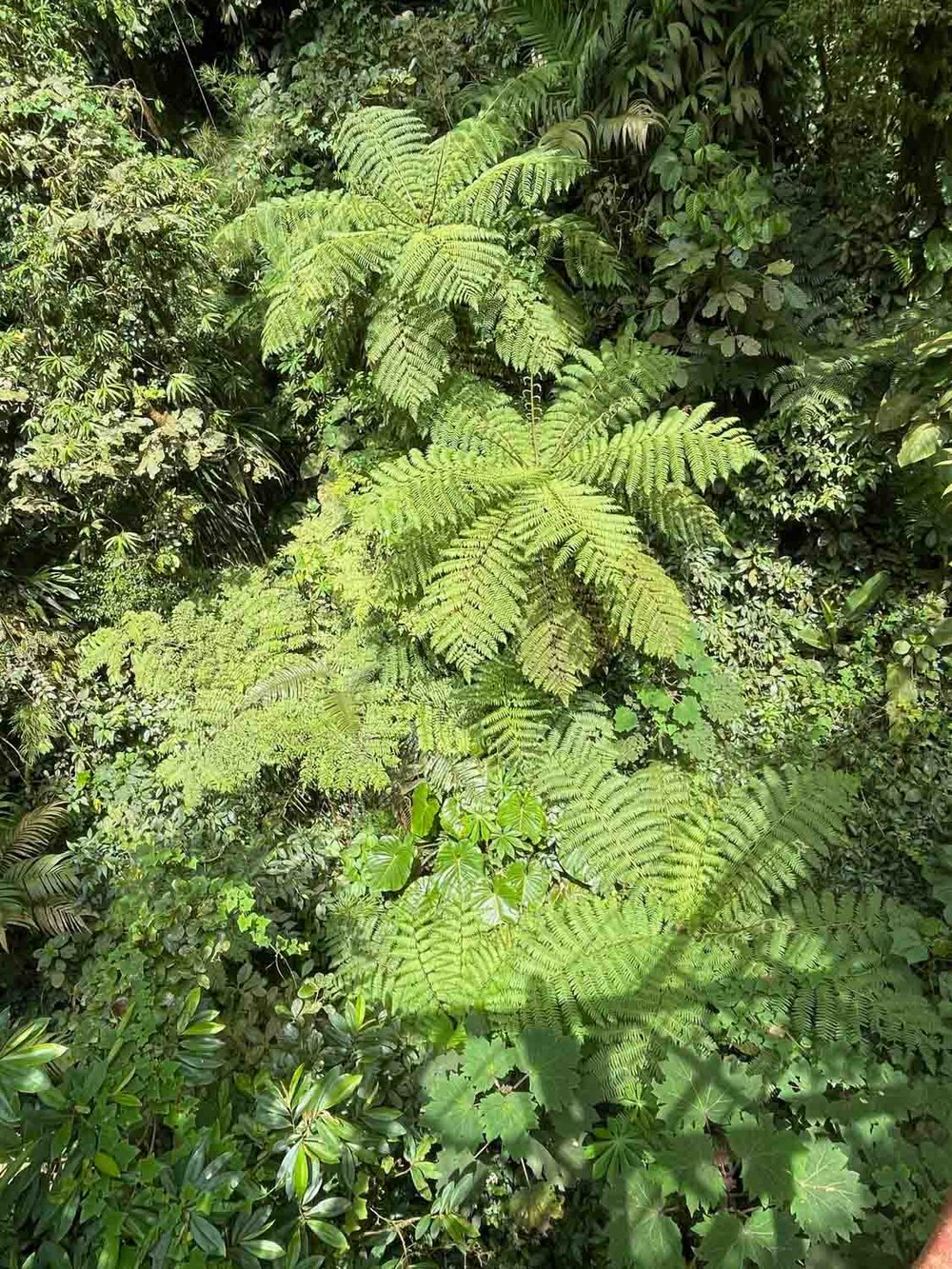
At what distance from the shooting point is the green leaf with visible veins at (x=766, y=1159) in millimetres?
1637

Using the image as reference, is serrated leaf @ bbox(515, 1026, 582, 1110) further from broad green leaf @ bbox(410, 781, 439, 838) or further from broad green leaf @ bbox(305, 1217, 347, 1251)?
broad green leaf @ bbox(410, 781, 439, 838)

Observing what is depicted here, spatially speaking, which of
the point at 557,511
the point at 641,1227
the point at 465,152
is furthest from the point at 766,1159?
the point at 465,152

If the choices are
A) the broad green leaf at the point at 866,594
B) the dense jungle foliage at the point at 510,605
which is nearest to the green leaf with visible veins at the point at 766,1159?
the dense jungle foliage at the point at 510,605

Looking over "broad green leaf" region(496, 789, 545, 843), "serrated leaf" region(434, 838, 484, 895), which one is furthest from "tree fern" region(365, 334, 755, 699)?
"serrated leaf" region(434, 838, 484, 895)

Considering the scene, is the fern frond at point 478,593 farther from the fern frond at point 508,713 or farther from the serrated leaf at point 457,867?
the serrated leaf at point 457,867

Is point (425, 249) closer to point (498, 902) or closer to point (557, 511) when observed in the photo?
point (557, 511)

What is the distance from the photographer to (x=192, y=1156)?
1525 millimetres

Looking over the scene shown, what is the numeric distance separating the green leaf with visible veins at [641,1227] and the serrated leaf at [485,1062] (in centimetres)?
39

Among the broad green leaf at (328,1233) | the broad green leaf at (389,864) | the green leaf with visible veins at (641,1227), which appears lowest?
the green leaf with visible veins at (641,1227)

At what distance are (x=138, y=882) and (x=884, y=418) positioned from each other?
→ 12.5 feet

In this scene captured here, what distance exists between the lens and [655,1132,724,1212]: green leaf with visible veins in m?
1.65

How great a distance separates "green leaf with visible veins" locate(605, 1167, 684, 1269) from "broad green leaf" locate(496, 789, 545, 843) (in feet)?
4.36

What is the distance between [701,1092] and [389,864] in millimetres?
1460

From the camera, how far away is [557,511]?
9.06 feet
